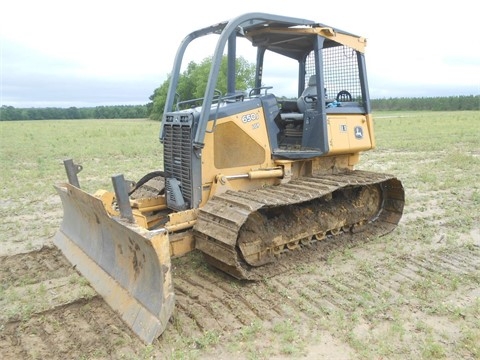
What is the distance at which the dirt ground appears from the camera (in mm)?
3834

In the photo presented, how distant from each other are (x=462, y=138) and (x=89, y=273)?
66.2 ft

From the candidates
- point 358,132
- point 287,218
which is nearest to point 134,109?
point 358,132

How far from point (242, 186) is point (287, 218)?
2.29 feet

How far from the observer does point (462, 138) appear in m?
21.2

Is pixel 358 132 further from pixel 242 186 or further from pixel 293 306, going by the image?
pixel 293 306

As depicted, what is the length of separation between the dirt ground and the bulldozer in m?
0.21

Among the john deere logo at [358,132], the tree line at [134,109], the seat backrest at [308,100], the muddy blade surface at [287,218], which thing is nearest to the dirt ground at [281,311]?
the muddy blade surface at [287,218]

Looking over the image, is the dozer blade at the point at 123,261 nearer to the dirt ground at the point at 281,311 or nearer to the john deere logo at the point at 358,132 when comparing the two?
the dirt ground at the point at 281,311

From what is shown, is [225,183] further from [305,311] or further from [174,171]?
[305,311]

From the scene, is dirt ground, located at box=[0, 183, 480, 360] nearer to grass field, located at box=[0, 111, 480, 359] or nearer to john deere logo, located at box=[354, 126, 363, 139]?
grass field, located at box=[0, 111, 480, 359]

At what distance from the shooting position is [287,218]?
5.84m

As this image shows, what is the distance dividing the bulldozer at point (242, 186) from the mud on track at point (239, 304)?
7.5 inches

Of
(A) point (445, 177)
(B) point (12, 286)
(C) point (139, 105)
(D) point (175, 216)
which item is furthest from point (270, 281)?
(C) point (139, 105)

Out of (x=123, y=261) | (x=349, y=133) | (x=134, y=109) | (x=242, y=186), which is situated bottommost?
(x=123, y=261)
